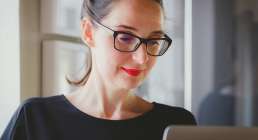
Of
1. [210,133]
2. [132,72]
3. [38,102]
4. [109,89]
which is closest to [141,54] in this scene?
[132,72]

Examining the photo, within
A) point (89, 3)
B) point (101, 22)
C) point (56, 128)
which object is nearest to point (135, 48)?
point (101, 22)

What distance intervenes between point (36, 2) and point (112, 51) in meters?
0.71

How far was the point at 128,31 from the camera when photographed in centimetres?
70

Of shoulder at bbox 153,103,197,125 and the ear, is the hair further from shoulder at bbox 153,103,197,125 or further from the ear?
shoulder at bbox 153,103,197,125

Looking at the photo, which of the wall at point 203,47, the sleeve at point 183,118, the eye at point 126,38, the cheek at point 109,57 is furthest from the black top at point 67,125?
the wall at point 203,47

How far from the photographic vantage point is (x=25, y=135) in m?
0.74

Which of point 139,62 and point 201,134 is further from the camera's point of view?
point 139,62

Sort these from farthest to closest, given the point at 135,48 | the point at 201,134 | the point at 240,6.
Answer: the point at 240,6 → the point at 135,48 → the point at 201,134

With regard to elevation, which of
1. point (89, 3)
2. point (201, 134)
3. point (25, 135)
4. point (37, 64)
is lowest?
point (25, 135)

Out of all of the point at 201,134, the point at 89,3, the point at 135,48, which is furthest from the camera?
the point at 89,3

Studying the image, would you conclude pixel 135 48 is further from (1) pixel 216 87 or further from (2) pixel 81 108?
(1) pixel 216 87

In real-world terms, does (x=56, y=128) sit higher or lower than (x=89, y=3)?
lower

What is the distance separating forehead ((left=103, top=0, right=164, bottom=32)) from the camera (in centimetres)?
70

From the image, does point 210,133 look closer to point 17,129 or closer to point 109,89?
point 109,89
